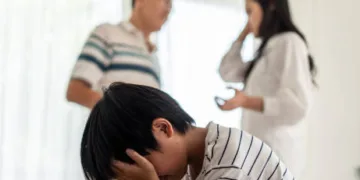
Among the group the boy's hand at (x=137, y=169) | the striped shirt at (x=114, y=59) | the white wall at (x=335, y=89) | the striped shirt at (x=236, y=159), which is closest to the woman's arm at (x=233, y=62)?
the striped shirt at (x=114, y=59)

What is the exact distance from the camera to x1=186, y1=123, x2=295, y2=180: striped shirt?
0.81 m

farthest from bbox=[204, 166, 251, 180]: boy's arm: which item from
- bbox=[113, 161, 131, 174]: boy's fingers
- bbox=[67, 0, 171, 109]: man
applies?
bbox=[67, 0, 171, 109]: man

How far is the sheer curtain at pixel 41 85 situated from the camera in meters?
1.20

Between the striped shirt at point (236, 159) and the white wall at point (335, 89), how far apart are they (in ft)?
2.85

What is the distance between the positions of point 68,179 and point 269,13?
1.93ft

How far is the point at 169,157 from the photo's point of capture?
851mm

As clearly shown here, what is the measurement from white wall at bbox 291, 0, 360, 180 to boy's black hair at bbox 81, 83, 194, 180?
97cm

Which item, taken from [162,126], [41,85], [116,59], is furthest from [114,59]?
[162,126]

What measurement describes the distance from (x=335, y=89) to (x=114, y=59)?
797 millimetres

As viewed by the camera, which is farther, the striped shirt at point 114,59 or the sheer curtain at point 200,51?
the sheer curtain at point 200,51

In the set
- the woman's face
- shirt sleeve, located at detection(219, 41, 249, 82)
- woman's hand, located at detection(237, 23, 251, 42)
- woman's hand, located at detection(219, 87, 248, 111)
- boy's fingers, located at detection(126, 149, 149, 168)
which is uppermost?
the woman's face

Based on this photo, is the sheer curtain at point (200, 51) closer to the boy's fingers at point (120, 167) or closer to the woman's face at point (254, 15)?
the woman's face at point (254, 15)

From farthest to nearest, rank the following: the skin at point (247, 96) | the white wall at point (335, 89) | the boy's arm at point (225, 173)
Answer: the white wall at point (335, 89), the skin at point (247, 96), the boy's arm at point (225, 173)

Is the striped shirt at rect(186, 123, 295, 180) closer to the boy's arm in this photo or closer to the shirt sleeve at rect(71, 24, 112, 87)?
the boy's arm
